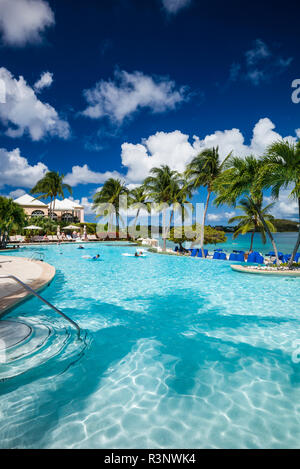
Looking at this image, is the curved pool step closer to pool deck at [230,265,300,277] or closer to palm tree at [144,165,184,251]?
pool deck at [230,265,300,277]

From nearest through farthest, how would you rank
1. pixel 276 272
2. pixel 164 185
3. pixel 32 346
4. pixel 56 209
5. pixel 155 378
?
1. pixel 155 378
2. pixel 32 346
3. pixel 276 272
4. pixel 164 185
5. pixel 56 209

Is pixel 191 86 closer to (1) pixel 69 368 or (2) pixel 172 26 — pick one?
(2) pixel 172 26

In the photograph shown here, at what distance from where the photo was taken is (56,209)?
4997 centimetres

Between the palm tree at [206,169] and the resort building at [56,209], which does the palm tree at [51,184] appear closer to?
the resort building at [56,209]

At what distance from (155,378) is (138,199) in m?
29.8

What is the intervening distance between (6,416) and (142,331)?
3.09 meters

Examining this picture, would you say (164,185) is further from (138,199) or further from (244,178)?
(244,178)

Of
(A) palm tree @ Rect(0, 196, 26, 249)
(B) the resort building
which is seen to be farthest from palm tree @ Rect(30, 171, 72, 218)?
(A) palm tree @ Rect(0, 196, 26, 249)

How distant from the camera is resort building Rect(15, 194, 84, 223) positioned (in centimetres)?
4709

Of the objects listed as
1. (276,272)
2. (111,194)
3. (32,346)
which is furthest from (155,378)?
(111,194)

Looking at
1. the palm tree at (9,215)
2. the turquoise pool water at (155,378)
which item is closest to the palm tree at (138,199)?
the palm tree at (9,215)

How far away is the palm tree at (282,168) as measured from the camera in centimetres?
1111

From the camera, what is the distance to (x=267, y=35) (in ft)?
46.0

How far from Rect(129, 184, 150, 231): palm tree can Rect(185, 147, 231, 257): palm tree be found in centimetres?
1137
